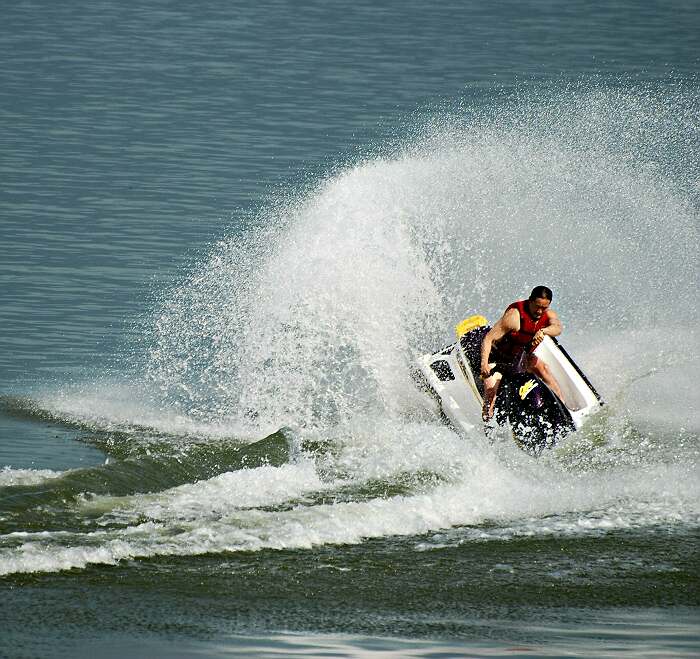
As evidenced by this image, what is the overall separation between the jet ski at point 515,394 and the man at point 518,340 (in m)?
0.11

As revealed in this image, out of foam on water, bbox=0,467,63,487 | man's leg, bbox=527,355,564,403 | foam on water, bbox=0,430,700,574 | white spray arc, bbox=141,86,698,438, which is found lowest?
foam on water, bbox=0,430,700,574

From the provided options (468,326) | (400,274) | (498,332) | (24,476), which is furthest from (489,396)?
(24,476)

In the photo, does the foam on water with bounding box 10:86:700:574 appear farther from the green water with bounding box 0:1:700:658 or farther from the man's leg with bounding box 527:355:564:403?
the man's leg with bounding box 527:355:564:403

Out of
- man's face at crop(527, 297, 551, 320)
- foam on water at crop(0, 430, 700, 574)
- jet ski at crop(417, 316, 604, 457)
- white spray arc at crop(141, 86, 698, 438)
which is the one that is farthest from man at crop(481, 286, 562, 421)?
white spray arc at crop(141, 86, 698, 438)

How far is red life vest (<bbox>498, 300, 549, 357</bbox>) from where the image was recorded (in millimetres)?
14672

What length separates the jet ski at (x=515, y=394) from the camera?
1434 centimetres

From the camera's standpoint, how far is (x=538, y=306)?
14445 millimetres

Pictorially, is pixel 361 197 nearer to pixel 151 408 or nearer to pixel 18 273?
pixel 151 408

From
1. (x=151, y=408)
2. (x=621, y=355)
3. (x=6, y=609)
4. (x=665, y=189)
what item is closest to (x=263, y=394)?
(x=151, y=408)

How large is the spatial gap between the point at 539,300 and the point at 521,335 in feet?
1.63

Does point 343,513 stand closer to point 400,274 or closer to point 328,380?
point 328,380

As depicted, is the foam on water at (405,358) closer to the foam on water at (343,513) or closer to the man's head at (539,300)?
the foam on water at (343,513)

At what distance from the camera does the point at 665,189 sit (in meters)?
28.1

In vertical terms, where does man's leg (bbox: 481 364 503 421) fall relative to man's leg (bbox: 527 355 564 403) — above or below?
below
